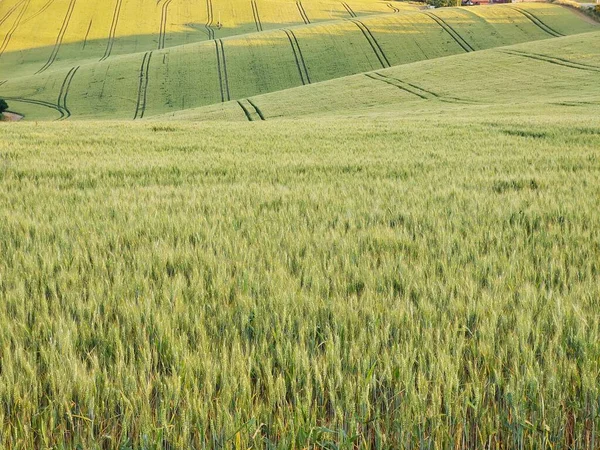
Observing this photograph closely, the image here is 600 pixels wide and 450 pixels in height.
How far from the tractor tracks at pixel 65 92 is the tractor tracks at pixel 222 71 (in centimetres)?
1404

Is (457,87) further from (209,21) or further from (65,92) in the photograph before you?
(209,21)

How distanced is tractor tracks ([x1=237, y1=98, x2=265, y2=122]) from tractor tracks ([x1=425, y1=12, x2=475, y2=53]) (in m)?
31.4

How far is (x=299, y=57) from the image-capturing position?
5675 centimetres

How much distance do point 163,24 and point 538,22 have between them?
57.6 metres

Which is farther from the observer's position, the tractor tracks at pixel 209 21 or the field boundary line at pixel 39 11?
the field boundary line at pixel 39 11

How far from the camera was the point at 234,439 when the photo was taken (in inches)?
55.7

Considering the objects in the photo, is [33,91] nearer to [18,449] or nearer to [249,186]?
[249,186]

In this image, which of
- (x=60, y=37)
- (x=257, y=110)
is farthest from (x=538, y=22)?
(x=60, y=37)

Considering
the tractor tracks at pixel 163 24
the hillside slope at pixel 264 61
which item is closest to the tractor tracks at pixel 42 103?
the hillside slope at pixel 264 61

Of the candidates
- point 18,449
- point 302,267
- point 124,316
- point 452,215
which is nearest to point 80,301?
point 124,316

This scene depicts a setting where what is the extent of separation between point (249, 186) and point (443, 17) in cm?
6922

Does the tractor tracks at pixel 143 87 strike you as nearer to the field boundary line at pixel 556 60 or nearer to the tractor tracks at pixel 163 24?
the tractor tracks at pixel 163 24

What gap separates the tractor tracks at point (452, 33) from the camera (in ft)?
187

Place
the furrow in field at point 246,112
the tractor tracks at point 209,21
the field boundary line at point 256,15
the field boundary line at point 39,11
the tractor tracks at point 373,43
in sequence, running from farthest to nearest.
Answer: the field boundary line at point 256,15
the field boundary line at point 39,11
the tractor tracks at point 209,21
the tractor tracks at point 373,43
the furrow in field at point 246,112
